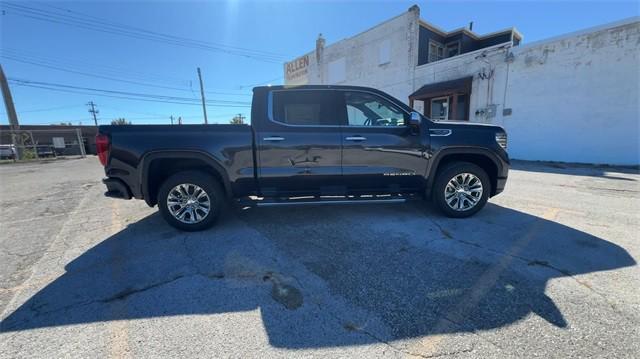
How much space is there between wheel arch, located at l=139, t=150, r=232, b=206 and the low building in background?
13.3m

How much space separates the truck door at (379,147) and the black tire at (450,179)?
0.86 ft

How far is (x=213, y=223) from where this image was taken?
3.98 metres

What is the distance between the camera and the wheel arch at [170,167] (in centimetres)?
372

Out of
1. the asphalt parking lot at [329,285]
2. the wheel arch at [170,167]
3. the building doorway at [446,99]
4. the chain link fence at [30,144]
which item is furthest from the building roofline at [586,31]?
the chain link fence at [30,144]

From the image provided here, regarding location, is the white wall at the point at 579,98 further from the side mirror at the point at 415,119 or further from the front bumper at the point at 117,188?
the front bumper at the point at 117,188

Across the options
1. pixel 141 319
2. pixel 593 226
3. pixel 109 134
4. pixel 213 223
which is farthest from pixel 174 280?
pixel 593 226

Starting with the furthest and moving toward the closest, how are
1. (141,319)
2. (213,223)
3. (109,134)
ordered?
(213,223) < (109,134) < (141,319)

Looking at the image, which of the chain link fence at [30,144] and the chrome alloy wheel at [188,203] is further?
the chain link fence at [30,144]

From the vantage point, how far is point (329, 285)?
257 centimetres

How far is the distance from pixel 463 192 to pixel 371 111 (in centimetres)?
189

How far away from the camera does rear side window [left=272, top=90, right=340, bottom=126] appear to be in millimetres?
3959

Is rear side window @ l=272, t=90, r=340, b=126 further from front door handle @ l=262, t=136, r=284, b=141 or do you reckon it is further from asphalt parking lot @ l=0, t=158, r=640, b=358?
asphalt parking lot @ l=0, t=158, r=640, b=358

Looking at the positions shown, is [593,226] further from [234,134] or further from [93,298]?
[93,298]

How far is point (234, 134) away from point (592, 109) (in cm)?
1355
